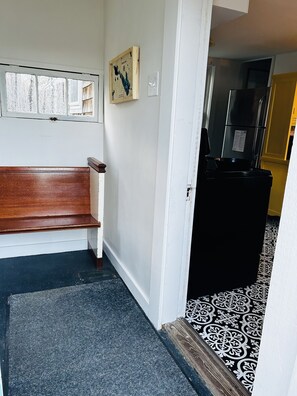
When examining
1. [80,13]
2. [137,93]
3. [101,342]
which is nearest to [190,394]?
[101,342]

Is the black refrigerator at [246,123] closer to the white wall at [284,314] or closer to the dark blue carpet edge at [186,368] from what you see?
the dark blue carpet edge at [186,368]

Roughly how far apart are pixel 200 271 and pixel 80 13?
2.29m

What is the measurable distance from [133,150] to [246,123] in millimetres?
2755

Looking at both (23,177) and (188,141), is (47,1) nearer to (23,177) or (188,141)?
(23,177)

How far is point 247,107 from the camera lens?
4.18m

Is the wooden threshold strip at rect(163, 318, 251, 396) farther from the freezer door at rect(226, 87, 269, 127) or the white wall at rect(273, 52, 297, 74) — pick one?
the white wall at rect(273, 52, 297, 74)

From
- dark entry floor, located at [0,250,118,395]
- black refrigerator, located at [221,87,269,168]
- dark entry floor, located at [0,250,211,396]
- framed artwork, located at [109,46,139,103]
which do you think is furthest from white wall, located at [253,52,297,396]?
black refrigerator, located at [221,87,269,168]

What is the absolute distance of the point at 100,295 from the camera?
6.92 feet

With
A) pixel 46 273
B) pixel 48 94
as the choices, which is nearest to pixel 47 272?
pixel 46 273

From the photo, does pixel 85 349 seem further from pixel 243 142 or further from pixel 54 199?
pixel 243 142

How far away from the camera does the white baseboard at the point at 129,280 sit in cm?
194

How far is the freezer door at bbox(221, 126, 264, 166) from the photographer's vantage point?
409 centimetres

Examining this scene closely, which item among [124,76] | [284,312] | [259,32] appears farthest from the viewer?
[259,32]

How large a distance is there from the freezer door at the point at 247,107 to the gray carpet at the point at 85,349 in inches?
123
